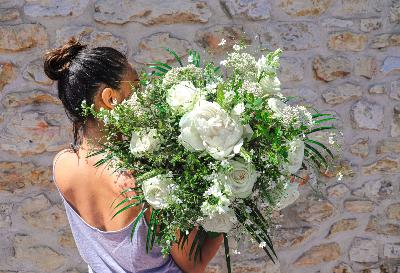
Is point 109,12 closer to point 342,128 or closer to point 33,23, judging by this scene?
point 33,23

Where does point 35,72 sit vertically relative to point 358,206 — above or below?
above

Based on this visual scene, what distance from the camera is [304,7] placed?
3.27 metres

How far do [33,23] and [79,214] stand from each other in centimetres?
131

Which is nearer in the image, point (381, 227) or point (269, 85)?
point (269, 85)

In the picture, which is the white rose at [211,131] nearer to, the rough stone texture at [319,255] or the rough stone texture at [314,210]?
the rough stone texture at [314,210]

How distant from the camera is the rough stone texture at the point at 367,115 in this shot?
3.39 meters

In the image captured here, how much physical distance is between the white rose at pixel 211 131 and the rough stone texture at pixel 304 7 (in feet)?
5.88

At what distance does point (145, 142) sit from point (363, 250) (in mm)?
2229

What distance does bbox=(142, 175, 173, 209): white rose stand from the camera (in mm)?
1657

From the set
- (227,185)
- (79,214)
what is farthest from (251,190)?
(79,214)

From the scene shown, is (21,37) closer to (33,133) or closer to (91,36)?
A: (91,36)

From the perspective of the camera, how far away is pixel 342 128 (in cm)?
338

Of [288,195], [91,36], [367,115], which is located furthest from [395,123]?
[288,195]

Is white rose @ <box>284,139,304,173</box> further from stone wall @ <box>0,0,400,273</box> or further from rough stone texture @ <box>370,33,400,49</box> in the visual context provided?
rough stone texture @ <box>370,33,400,49</box>
